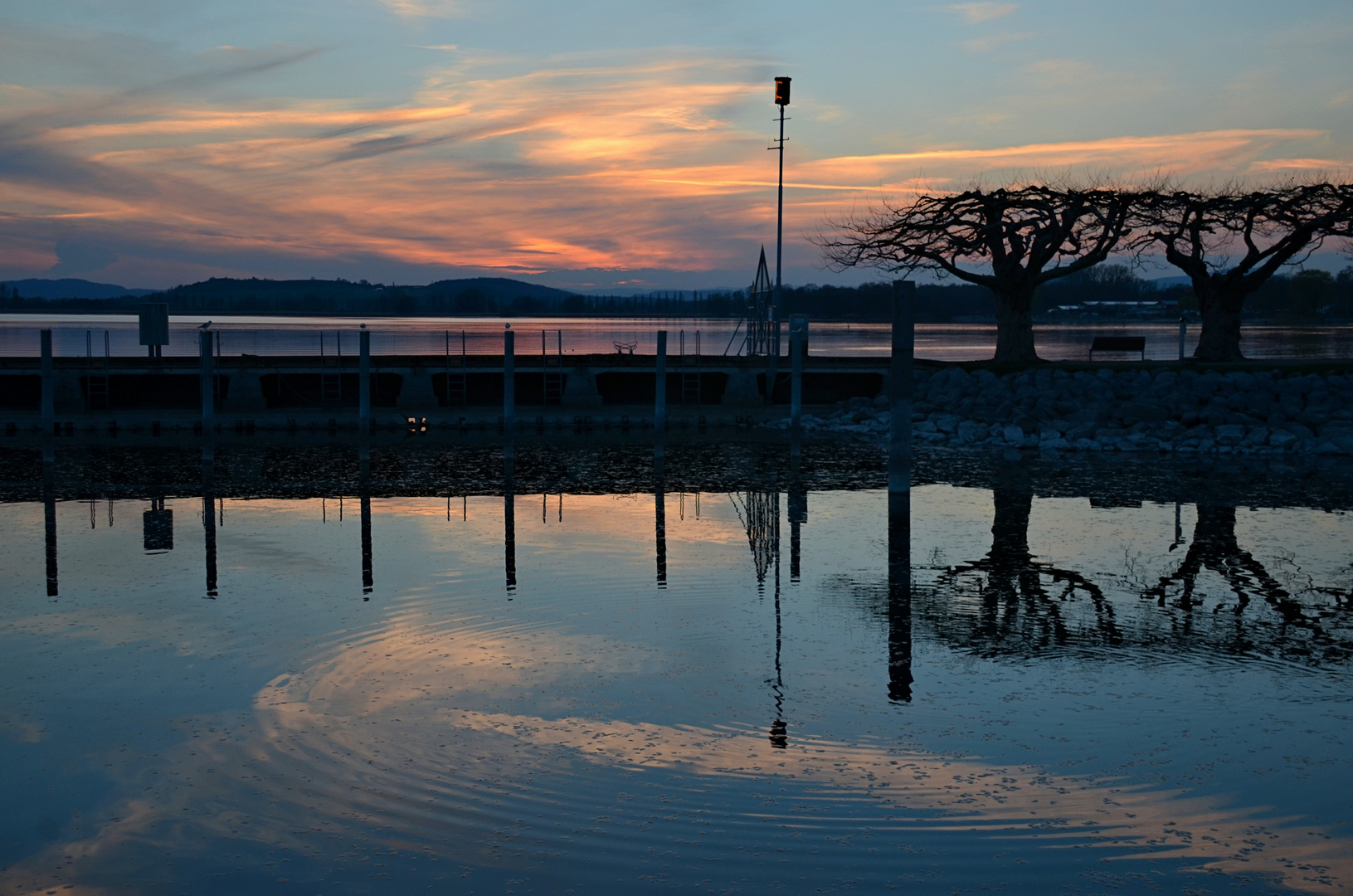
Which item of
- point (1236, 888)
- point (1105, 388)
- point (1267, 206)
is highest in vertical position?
point (1267, 206)

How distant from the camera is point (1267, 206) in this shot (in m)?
41.1

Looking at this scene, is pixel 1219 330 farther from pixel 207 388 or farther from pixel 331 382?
pixel 207 388

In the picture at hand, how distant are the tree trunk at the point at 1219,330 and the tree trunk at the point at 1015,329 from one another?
18.5 feet

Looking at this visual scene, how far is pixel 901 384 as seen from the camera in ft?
68.5

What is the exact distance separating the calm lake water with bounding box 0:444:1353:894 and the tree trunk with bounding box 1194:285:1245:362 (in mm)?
23213

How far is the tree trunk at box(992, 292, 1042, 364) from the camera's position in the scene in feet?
134

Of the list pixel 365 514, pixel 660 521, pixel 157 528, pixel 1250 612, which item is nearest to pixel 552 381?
pixel 365 514

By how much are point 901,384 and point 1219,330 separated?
82.3 ft

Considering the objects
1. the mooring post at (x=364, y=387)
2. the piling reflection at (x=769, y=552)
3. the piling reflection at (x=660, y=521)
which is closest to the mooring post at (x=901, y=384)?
the piling reflection at (x=769, y=552)

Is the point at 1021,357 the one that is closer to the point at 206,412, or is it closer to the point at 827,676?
the point at 206,412

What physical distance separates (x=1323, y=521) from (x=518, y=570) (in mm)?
12540

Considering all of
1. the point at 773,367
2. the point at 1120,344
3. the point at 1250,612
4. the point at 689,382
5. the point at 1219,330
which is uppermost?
the point at 1219,330

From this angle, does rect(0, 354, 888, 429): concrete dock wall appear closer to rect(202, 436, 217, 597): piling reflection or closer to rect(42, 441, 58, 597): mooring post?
rect(42, 441, 58, 597): mooring post

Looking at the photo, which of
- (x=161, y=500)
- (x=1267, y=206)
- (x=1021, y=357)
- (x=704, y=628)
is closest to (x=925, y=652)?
(x=704, y=628)
